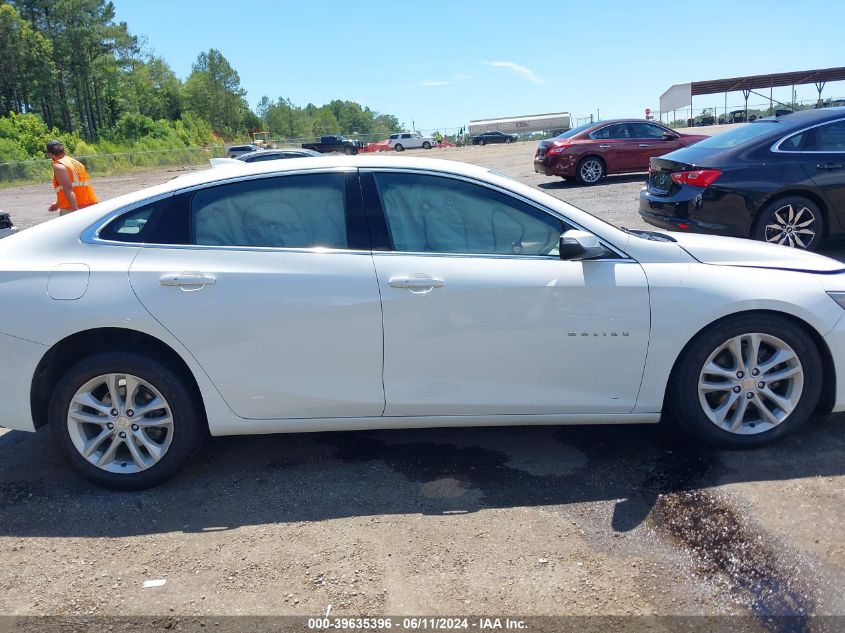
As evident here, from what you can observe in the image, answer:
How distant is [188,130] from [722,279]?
8726cm

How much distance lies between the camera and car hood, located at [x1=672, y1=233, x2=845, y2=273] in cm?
374

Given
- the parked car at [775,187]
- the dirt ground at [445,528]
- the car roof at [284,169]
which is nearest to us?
the dirt ground at [445,528]

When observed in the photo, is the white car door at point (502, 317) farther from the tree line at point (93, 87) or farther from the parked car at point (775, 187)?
the tree line at point (93, 87)

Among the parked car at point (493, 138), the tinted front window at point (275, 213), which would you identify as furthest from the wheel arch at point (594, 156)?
the parked car at point (493, 138)

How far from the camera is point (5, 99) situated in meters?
74.6

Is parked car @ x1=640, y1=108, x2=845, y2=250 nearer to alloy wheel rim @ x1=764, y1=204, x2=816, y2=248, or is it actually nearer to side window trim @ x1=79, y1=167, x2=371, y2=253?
alloy wheel rim @ x1=764, y1=204, x2=816, y2=248

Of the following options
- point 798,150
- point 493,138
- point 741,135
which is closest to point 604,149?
point 741,135

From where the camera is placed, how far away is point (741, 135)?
7.96 m

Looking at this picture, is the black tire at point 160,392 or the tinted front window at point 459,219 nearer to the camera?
the black tire at point 160,392

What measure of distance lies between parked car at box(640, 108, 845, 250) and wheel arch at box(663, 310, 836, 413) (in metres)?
4.05

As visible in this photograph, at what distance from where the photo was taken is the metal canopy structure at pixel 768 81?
165 ft

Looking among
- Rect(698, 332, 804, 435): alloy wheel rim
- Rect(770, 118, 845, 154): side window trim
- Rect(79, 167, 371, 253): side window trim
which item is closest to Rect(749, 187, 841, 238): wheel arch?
Rect(770, 118, 845, 154): side window trim

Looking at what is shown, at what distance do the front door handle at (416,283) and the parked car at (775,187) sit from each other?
5.00m

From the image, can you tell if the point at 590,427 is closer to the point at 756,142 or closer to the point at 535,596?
the point at 535,596
